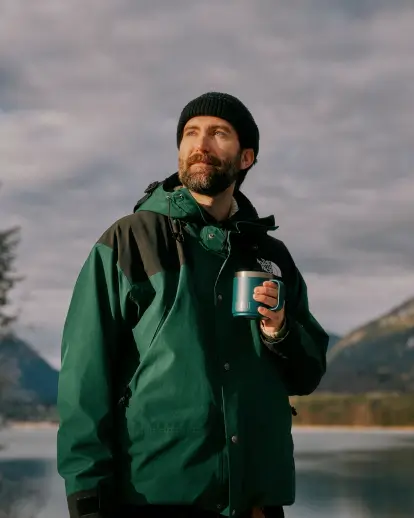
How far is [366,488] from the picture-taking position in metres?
26.3

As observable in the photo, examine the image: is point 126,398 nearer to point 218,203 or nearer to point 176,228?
point 176,228

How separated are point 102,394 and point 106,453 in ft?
0.40

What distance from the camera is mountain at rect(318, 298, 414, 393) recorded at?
1420 inches

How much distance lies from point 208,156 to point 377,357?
141 feet

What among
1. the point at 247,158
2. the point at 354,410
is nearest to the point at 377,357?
the point at 354,410

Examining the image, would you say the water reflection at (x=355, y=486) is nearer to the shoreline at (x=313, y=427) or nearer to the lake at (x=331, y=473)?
the lake at (x=331, y=473)

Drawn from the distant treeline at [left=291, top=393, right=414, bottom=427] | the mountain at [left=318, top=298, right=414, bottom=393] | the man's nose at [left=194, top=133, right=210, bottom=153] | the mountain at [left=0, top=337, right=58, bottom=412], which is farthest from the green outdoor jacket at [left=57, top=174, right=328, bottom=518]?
the mountain at [left=318, top=298, right=414, bottom=393]

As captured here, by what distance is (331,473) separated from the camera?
25844 mm

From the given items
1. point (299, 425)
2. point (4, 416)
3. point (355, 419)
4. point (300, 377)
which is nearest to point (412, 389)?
point (355, 419)

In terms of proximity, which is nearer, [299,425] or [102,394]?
[102,394]

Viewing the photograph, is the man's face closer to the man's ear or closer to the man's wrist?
the man's ear

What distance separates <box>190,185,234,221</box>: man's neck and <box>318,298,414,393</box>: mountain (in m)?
31.8

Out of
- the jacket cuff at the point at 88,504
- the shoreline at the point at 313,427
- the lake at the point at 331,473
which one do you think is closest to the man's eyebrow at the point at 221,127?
the jacket cuff at the point at 88,504

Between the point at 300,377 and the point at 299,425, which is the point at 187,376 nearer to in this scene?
the point at 300,377
